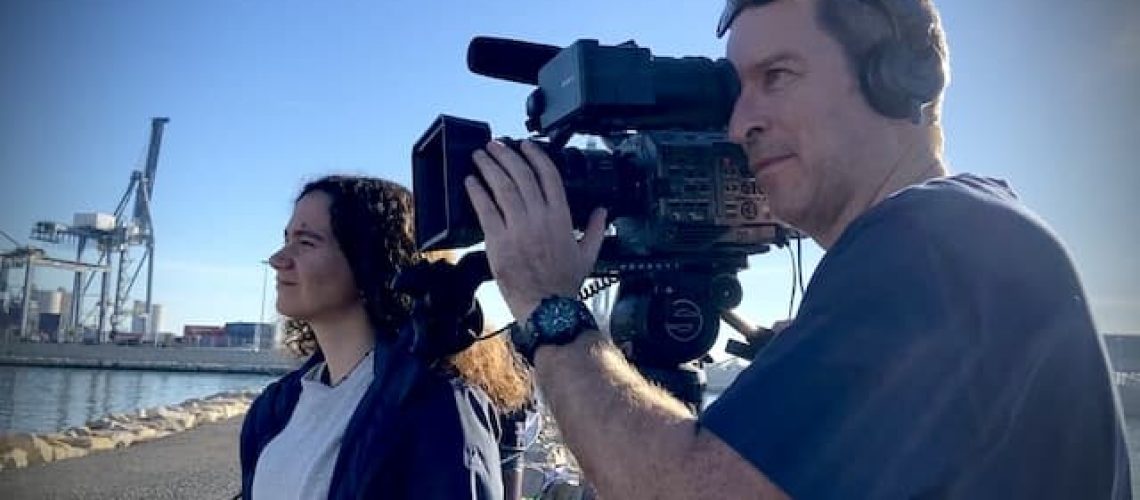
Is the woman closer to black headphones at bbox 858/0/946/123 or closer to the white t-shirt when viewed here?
the white t-shirt

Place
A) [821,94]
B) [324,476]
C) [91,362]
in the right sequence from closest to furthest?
[821,94]
[324,476]
[91,362]

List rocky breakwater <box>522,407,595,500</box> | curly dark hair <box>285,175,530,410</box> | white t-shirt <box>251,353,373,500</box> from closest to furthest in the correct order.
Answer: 1. white t-shirt <box>251,353,373,500</box>
2. curly dark hair <box>285,175,530,410</box>
3. rocky breakwater <box>522,407,595,500</box>

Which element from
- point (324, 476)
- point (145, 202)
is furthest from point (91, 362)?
point (324, 476)

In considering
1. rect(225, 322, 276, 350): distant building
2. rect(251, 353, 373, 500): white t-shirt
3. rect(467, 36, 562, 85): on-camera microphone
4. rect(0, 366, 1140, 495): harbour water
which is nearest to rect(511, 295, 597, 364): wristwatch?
rect(467, 36, 562, 85): on-camera microphone

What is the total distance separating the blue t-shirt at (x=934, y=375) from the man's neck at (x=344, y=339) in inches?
58.2

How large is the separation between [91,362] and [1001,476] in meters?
68.7

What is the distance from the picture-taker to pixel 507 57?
4.76 feet

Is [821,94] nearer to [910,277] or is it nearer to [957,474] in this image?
[910,277]

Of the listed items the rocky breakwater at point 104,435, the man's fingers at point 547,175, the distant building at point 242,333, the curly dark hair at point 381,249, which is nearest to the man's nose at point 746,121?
the man's fingers at point 547,175

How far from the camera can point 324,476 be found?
78.7 inches

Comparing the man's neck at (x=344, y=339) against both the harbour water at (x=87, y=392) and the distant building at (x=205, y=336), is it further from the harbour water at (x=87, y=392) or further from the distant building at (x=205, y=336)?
the distant building at (x=205, y=336)

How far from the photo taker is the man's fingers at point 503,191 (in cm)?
122

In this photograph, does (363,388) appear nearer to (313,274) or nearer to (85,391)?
(313,274)

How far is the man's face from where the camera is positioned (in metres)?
1.15
